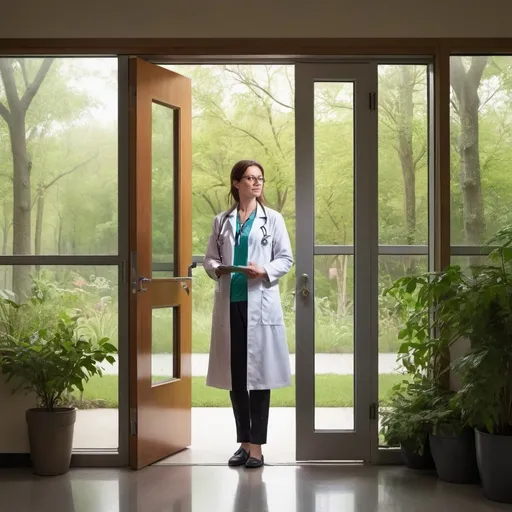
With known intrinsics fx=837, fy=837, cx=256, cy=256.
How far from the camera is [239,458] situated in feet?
14.5

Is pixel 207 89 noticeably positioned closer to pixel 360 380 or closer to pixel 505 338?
pixel 360 380

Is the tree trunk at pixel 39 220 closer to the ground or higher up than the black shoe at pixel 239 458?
higher up

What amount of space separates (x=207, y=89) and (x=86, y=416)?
400 cm

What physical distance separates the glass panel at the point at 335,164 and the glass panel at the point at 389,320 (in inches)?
9.9

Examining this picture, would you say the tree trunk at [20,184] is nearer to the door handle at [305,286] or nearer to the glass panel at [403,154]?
the door handle at [305,286]

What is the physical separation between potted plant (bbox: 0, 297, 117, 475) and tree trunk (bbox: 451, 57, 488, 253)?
78.2 inches

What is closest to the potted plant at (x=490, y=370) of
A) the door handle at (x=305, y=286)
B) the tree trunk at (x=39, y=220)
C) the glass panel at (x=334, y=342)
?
the glass panel at (x=334, y=342)

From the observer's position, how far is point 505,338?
12.2ft

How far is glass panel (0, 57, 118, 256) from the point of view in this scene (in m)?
4.43

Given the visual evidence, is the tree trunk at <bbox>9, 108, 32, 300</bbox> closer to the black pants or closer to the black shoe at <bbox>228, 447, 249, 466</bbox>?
the black pants

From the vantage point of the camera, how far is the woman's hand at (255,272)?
4270 mm

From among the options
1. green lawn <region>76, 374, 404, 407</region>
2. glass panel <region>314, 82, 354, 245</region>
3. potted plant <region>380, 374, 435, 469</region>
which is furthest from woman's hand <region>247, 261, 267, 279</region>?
potted plant <region>380, 374, 435, 469</region>
